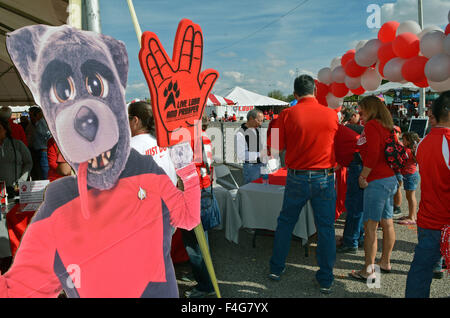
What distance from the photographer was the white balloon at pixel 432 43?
2.76 m

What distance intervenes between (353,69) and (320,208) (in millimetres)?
1973

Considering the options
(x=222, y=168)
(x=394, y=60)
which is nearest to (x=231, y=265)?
(x=222, y=168)

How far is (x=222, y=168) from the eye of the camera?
4711 millimetres

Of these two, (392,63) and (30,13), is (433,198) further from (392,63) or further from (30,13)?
(30,13)

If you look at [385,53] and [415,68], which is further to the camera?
[385,53]

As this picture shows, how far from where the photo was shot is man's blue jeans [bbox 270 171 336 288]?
2.64m

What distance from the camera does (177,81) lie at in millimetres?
1623

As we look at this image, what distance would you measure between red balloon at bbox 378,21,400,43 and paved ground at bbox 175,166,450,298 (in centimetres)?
222

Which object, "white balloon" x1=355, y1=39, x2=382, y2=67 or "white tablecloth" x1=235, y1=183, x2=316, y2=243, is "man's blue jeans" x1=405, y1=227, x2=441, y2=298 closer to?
"white tablecloth" x1=235, y1=183, x2=316, y2=243

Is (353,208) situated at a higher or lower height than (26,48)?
lower

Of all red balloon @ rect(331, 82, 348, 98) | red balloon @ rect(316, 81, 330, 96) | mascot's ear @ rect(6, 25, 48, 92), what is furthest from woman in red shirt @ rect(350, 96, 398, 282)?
mascot's ear @ rect(6, 25, 48, 92)

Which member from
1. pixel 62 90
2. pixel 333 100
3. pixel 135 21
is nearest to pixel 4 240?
pixel 62 90
